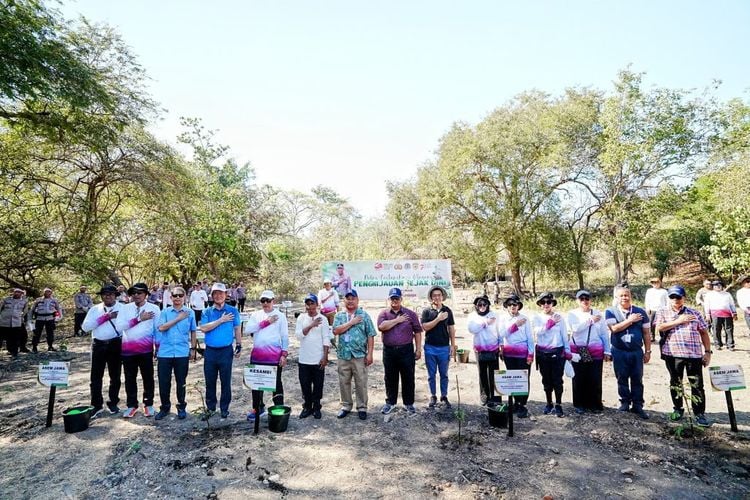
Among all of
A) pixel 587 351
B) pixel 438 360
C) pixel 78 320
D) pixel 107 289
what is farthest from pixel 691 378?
pixel 78 320

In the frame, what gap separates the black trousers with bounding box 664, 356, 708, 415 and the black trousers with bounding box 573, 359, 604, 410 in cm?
79

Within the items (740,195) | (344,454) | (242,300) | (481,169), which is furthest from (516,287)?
(344,454)

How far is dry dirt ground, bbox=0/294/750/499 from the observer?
3.50 meters

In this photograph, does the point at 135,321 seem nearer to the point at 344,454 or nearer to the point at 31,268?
the point at 344,454

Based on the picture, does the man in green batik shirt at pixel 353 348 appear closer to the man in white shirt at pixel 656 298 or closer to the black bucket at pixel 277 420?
the black bucket at pixel 277 420

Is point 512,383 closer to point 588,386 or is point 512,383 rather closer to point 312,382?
point 588,386

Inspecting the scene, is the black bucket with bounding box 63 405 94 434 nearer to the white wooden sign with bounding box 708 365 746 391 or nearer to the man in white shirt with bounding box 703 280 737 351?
the white wooden sign with bounding box 708 365 746 391

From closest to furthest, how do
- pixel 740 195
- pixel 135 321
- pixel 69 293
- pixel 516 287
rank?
pixel 135 321 < pixel 740 195 < pixel 69 293 < pixel 516 287

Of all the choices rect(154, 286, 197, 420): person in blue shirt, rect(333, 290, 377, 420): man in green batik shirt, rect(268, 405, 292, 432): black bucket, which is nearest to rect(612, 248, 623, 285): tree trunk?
rect(333, 290, 377, 420): man in green batik shirt

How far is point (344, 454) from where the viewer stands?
4.14 metres

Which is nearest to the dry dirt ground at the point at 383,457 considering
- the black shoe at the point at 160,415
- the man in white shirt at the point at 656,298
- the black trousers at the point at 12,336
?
the black shoe at the point at 160,415

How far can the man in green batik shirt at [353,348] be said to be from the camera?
4.98 meters

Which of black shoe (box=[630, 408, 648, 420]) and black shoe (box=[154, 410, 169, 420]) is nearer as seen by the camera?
black shoe (box=[630, 408, 648, 420])

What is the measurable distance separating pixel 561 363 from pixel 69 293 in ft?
61.5
